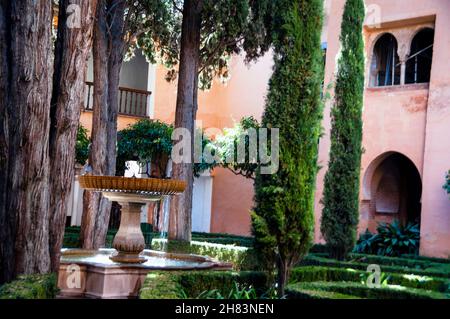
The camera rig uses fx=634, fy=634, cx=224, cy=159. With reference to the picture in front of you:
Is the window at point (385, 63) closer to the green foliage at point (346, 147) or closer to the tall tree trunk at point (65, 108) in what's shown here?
the green foliage at point (346, 147)

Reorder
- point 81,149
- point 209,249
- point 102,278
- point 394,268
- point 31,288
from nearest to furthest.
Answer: point 31,288
point 102,278
point 394,268
point 209,249
point 81,149

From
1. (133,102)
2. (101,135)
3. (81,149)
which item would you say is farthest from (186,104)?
(133,102)

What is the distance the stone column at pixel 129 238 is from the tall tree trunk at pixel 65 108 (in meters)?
1.28

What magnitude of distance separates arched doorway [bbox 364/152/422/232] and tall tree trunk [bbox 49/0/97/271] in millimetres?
10397

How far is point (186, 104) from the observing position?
12.5 meters

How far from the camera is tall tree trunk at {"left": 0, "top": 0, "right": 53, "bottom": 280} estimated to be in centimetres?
572

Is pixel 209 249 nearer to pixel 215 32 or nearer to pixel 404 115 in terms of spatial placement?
pixel 215 32

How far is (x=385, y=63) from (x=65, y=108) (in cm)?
1139

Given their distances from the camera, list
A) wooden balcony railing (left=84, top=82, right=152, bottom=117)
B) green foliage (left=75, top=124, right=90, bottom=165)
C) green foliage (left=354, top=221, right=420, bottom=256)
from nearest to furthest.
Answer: green foliage (left=354, top=221, right=420, bottom=256) → green foliage (left=75, top=124, right=90, bottom=165) → wooden balcony railing (left=84, top=82, right=152, bottom=117)

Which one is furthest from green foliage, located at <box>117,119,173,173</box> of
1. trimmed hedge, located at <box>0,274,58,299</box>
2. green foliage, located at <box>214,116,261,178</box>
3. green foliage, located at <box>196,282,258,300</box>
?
trimmed hedge, located at <box>0,274,58,299</box>

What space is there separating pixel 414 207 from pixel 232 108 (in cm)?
700

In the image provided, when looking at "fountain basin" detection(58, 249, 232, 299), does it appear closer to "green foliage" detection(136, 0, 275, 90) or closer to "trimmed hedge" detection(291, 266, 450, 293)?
"trimmed hedge" detection(291, 266, 450, 293)

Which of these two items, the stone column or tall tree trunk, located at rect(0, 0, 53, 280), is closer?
tall tree trunk, located at rect(0, 0, 53, 280)

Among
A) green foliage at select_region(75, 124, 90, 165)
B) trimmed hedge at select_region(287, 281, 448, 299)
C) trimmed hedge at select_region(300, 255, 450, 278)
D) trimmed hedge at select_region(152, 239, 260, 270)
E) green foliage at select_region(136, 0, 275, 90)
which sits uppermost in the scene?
green foliage at select_region(136, 0, 275, 90)
